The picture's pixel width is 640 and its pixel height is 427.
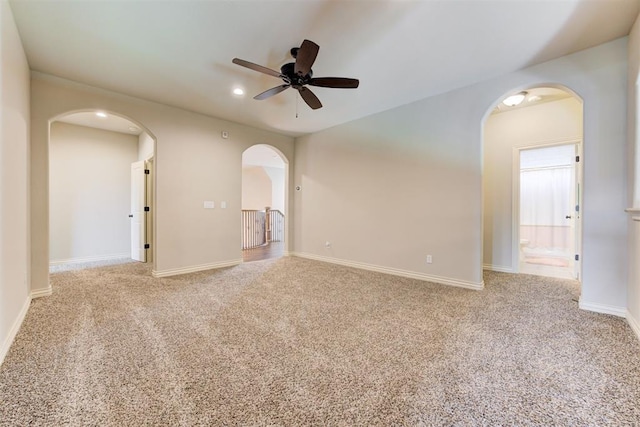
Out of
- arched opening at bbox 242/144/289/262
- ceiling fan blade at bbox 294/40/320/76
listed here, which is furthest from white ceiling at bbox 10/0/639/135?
arched opening at bbox 242/144/289/262

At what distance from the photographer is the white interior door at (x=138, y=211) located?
498cm

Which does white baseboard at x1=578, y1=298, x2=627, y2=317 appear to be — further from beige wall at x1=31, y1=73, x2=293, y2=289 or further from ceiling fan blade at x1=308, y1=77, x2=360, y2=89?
beige wall at x1=31, y1=73, x2=293, y2=289

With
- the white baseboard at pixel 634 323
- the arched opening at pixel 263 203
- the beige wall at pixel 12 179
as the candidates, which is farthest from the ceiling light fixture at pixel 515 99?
the beige wall at pixel 12 179

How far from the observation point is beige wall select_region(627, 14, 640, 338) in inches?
84.1

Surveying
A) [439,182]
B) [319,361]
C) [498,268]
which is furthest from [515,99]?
[319,361]

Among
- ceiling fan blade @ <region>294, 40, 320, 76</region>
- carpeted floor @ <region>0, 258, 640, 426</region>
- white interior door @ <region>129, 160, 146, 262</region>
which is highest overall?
ceiling fan blade @ <region>294, 40, 320, 76</region>

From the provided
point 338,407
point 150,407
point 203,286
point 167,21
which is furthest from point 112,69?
point 338,407

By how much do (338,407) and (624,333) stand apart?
246 centimetres

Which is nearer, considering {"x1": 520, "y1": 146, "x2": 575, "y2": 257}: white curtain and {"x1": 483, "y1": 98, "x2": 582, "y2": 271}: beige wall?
{"x1": 483, "y1": 98, "x2": 582, "y2": 271}: beige wall

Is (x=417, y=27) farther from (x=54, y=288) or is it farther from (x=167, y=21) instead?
(x=54, y=288)

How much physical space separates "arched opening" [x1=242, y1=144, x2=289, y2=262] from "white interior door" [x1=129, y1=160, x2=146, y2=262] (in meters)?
1.94

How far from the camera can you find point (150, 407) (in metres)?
1.35

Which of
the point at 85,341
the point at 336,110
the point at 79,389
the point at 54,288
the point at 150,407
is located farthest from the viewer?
the point at 336,110

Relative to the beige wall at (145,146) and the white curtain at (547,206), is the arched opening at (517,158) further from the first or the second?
the beige wall at (145,146)
